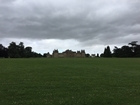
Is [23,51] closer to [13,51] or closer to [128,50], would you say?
[13,51]

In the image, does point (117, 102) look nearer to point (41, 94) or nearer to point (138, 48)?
point (41, 94)

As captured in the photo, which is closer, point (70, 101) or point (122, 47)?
point (70, 101)

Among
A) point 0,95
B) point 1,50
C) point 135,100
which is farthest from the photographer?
point 1,50

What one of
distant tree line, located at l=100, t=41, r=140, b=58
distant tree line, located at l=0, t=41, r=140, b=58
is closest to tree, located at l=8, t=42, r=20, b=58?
distant tree line, located at l=0, t=41, r=140, b=58

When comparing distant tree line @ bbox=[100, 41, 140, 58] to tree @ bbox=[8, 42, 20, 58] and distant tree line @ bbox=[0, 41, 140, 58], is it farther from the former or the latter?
tree @ bbox=[8, 42, 20, 58]

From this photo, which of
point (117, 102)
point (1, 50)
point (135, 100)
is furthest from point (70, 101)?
point (1, 50)

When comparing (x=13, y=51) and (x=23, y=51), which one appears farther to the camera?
(x=23, y=51)

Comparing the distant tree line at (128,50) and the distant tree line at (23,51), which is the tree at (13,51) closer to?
the distant tree line at (23,51)

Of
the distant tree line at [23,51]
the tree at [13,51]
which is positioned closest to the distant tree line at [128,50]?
the distant tree line at [23,51]

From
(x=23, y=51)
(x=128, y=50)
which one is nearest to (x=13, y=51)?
(x=23, y=51)

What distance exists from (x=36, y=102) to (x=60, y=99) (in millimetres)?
1415

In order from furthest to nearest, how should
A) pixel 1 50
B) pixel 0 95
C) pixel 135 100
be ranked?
pixel 1 50, pixel 0 95, pixel 135 100

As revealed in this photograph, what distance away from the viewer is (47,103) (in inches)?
414

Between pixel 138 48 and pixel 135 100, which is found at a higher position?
pixel 138 48
